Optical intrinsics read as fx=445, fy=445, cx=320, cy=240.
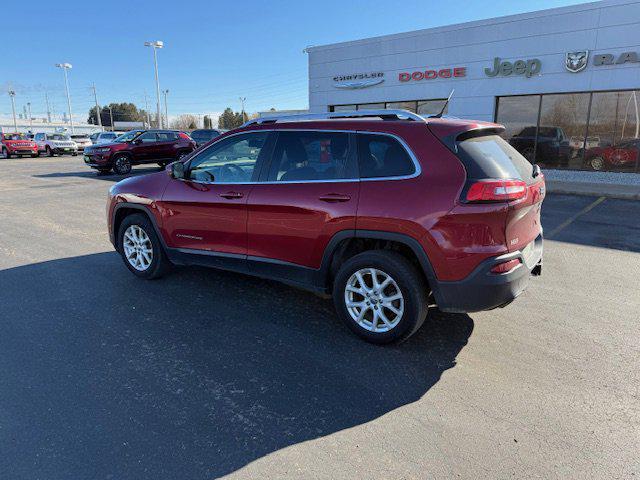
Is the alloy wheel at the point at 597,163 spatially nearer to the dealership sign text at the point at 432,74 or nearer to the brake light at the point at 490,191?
the dealership sign text at the point at 432,74

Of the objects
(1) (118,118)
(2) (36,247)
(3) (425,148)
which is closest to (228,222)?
(3) (425,148)

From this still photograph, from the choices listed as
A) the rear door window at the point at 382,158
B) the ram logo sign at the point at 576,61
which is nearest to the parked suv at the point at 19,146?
the ram logo sign at the point at 576,61

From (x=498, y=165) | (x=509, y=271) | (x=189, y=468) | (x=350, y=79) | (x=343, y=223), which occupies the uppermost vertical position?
(x=350, y=79)

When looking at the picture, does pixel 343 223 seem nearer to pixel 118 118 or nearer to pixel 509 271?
pixel 509 271

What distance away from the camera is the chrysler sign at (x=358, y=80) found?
58.9ft

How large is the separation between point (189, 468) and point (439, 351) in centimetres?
209

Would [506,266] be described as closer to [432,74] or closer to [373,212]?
[373,212]

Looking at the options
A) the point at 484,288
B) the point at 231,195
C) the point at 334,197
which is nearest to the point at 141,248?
the point at 231,195

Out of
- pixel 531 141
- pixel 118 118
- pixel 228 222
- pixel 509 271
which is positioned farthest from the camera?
pixel 118 118

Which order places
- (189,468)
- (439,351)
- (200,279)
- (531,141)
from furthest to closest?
1. (531,141)
2. (200,279)
3. (439,351)
4. (189,468)

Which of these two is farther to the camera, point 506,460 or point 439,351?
point 439,351

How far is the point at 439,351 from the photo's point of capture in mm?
3600

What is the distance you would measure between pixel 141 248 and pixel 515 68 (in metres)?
14.0

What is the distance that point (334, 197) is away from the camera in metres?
3.67
